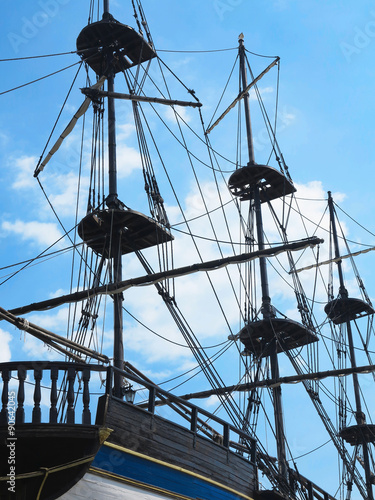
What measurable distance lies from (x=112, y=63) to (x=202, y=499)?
49.8ft

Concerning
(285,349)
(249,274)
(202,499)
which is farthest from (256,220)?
(202,499)

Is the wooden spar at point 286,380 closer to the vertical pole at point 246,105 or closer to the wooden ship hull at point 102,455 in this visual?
the vertical pole at point 246,105

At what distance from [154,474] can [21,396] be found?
347cm

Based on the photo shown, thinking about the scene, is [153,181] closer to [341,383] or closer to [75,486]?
[75,486]

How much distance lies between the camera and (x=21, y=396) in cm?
1138

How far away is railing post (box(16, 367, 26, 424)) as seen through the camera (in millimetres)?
11203

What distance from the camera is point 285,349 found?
101ft

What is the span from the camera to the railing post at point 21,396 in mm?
11203

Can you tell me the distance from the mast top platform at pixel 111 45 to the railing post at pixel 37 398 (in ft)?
49.2

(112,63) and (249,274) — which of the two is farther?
(249,274)

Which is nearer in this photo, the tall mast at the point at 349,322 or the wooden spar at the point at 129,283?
the wooden spar at the point at 129,283

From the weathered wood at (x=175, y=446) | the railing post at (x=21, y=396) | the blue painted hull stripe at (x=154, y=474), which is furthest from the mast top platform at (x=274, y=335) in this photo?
the railing post at (x=21, y=396)

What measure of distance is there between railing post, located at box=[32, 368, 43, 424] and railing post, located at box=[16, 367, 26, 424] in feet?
0.59

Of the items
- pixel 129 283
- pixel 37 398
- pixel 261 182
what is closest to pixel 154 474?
pixel 37 398
